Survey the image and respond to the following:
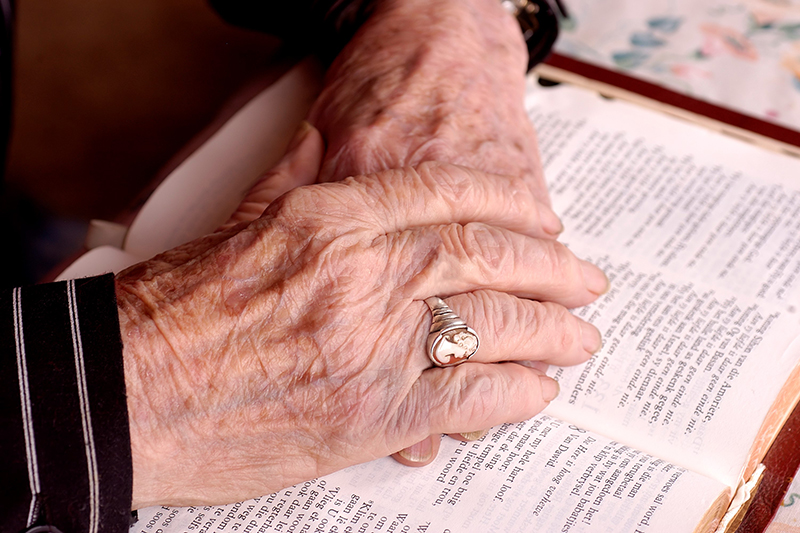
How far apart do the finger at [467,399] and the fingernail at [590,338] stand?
0.09m

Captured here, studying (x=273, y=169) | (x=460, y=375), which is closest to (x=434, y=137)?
(x=273, y=169)

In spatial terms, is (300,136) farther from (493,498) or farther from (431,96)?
(493,498)

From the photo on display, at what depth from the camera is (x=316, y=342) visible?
25.7 inches

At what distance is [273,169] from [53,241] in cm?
119

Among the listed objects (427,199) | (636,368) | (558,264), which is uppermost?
(427,199)

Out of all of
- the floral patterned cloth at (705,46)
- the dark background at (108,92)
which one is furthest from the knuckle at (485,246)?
the dark background at (108,92)

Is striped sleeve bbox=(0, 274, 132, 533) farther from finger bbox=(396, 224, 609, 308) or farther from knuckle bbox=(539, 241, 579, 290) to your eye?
knuckle bbox=(539, 241, 579, 290)

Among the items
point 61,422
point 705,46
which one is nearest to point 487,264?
point 61,422

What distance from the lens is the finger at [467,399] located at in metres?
0.66

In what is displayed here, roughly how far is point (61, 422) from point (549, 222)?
1.76 ft

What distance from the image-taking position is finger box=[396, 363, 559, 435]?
662 mm

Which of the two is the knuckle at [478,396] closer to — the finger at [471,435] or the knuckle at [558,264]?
the finger at [471,435]

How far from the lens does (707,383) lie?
0.73m

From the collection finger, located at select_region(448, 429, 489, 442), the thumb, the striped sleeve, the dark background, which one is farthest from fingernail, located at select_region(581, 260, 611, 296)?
the dark background
